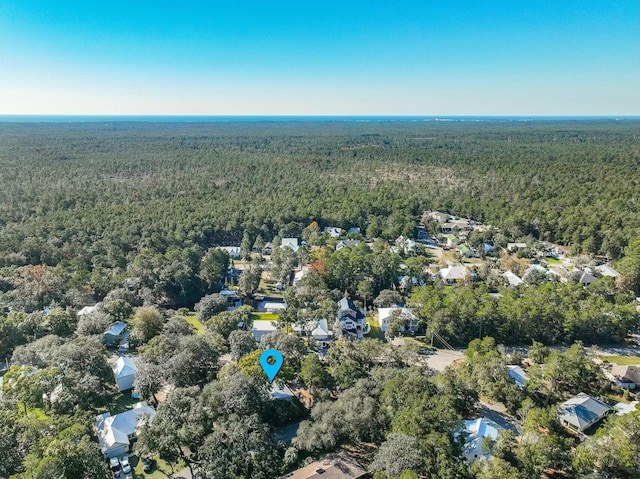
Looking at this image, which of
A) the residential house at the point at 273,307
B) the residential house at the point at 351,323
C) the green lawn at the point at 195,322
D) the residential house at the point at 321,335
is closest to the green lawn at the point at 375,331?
the residential house at the point at 351,323

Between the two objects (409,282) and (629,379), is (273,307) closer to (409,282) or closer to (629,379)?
(409,282)

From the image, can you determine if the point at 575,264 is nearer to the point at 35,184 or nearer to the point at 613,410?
the point at 613,410

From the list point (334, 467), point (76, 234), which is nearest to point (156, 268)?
point (76, 234)

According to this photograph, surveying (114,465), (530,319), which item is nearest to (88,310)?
(114,465)

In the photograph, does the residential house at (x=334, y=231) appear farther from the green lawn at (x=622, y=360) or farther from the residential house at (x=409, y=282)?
the green lawn at (x=622, y=360)

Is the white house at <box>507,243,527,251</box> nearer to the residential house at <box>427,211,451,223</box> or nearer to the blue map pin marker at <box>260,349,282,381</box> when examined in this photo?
the residential house at <box>427,211,451,223</box>

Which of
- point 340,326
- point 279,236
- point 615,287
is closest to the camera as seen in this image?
point 340,326

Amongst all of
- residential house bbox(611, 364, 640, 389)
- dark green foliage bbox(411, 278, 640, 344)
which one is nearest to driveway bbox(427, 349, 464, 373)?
dark green foliage bbox(411, 278, 640, 344)
